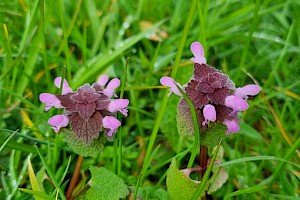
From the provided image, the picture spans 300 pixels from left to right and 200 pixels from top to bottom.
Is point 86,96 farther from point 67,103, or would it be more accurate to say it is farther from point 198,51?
point 198,51

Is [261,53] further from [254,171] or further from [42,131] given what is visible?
[42,131]

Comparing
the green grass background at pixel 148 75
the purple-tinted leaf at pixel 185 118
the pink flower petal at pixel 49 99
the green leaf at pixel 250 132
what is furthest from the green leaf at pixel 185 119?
the green leaf at pixel 250 132

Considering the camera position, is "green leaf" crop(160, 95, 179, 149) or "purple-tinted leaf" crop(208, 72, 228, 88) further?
"green leaf" crop(160, 95, 179, 149)

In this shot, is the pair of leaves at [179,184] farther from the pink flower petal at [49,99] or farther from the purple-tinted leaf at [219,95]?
the pink flower petal at [49,99]

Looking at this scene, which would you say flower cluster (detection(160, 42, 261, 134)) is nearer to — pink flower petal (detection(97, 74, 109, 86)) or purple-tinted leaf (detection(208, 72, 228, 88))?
purple-tinted leaf (detection(208, 72, 228, 88))

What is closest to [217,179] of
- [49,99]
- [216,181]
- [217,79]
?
[216,181]

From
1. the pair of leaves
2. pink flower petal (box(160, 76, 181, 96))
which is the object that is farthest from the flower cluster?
the pair of leaves
